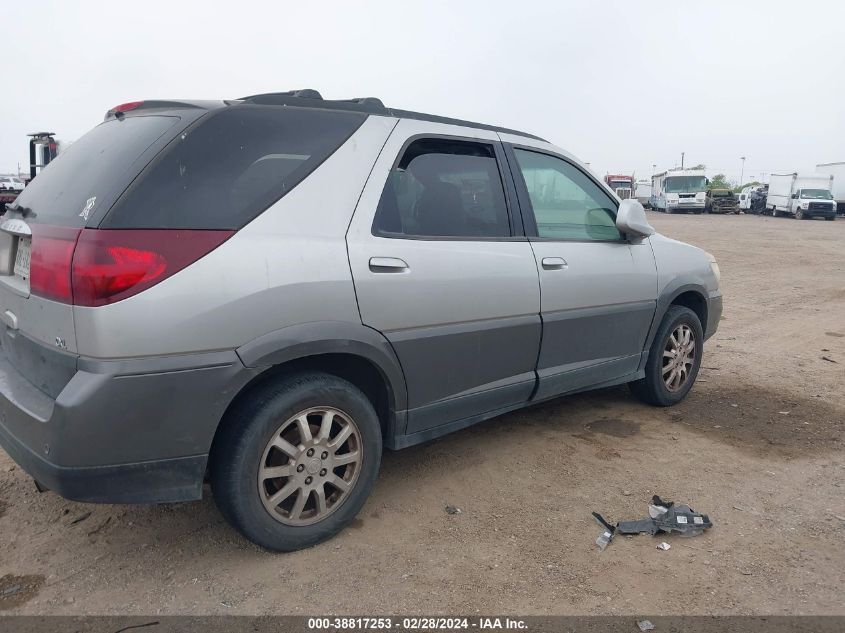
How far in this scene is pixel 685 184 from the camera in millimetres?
40594

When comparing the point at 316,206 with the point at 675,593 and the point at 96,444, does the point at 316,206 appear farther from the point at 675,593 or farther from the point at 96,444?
the point at 675,593

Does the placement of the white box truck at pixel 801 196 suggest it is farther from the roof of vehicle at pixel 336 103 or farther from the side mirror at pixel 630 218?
the roof of vehicle at pixel 336 103

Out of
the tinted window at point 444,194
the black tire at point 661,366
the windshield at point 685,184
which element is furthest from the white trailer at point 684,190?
the tinted window at point 444,194

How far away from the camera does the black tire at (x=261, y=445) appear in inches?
103

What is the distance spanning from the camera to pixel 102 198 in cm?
242

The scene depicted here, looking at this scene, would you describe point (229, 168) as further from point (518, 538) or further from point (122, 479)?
point (518, 538)

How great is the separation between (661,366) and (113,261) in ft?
12.2

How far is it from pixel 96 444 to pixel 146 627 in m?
0.70

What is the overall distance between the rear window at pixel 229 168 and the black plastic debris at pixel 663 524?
213cm

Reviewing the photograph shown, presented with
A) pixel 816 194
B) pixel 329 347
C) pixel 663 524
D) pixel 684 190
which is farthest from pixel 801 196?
pixel 329 347

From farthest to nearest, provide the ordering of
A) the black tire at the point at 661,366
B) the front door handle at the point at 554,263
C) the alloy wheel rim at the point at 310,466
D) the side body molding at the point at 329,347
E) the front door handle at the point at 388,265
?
the black tire at the point at 661,366, the front door handle at the point at 554,263, the front door handle at the point at 388,265, the alloy wheel rim at the point at 310,466, the side body molding at the point at 329,347

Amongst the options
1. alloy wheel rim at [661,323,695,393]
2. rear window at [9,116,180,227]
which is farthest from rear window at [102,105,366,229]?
alloy wheel rim at [661,323,695,393]

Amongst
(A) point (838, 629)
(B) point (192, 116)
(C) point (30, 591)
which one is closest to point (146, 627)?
(C) point (30, 591)

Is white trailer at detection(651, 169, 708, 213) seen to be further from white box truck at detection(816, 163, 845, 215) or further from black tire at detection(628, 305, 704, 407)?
black tire at detection(628, 305, 704, 407)
